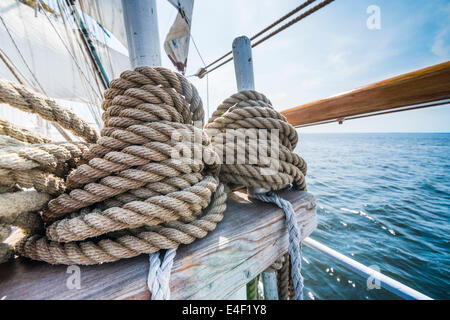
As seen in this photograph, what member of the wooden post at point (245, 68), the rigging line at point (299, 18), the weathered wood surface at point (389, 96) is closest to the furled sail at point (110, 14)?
the rigging line at point (299, 18)

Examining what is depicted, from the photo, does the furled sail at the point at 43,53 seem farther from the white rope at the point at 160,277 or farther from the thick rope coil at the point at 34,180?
the white rope at the point at 160,277

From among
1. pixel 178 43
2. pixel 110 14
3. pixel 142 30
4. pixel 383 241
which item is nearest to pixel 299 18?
pixel 142 30

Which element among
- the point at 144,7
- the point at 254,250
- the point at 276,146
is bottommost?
the point at 254,250

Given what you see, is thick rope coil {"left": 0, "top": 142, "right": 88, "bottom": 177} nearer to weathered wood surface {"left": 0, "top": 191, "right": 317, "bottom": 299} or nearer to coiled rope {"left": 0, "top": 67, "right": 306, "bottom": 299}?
coiled rope {"left": 0, "top": 67, "right": 306, "bottom": 299}

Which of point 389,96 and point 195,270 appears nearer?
point 195,270

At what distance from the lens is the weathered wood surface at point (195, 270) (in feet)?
1.47

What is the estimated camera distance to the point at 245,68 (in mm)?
1076

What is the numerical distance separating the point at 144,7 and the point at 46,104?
0.52 metres

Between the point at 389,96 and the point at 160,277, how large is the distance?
1182 millimetres

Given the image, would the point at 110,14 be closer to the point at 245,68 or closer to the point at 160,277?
the point at 245,68

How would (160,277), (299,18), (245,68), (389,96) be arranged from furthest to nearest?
1. (299,18)
2. (245,68)
3. (389,96)
4. (160,277)
